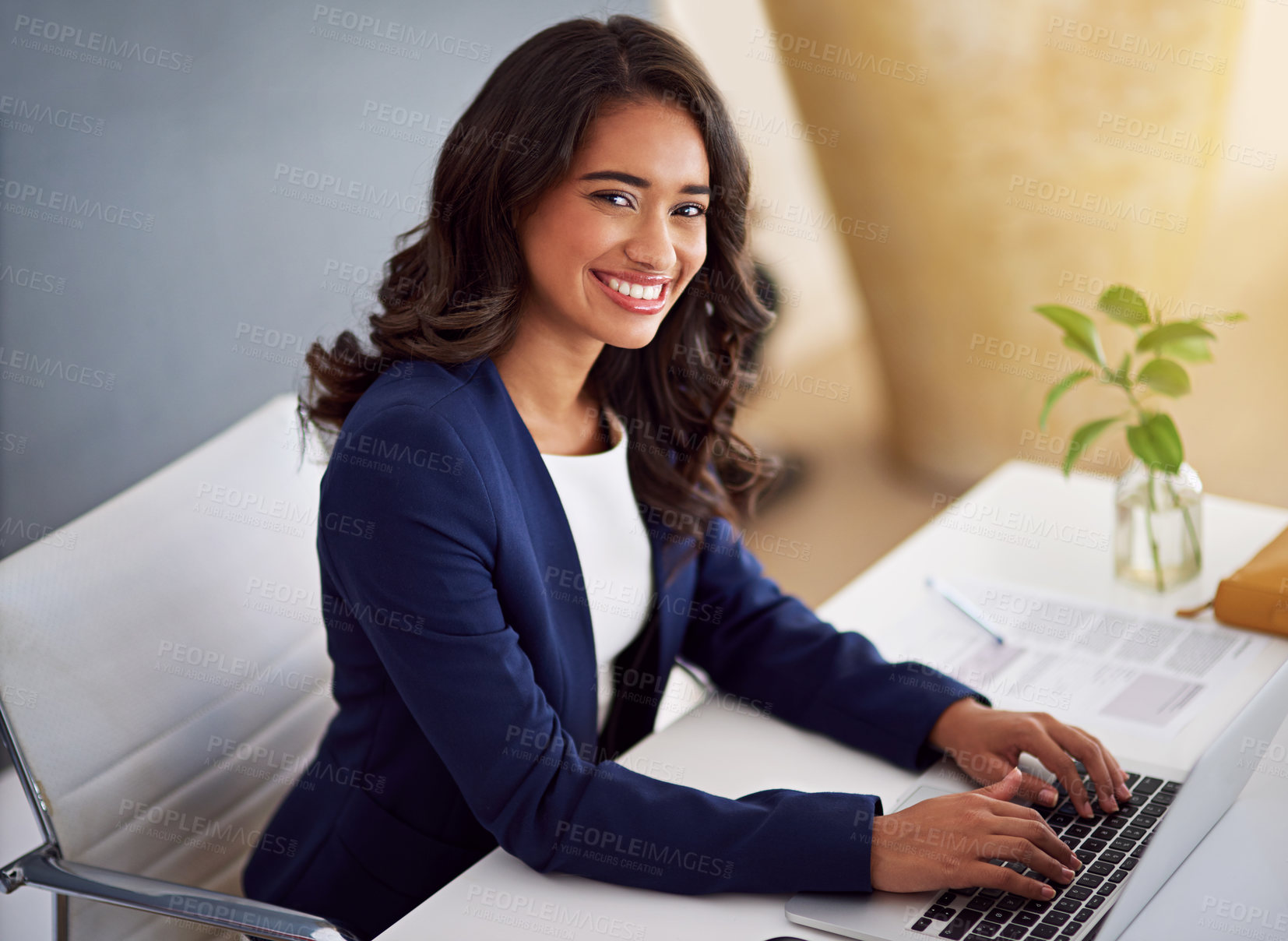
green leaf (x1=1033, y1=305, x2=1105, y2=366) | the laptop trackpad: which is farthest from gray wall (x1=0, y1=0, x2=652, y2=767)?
the laptop trackpad

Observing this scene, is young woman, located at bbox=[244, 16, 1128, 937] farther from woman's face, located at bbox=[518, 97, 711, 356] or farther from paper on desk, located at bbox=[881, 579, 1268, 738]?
paper on desk, located at bbox=[881, 579, 1268, 738]

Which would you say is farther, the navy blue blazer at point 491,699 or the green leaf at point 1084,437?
the green leaf at point 1084,437

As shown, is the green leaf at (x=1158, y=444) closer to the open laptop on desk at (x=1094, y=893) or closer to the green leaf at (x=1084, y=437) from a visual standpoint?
the green leaf at (x=1084, y=437)

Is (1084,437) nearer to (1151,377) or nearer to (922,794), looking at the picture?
(1151,377)

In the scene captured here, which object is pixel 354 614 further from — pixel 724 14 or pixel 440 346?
pixel 724 14

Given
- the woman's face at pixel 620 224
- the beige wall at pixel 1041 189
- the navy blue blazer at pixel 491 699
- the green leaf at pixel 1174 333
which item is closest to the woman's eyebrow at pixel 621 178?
the woman's face at pixel 620 224

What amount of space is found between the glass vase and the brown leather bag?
10 centimetres

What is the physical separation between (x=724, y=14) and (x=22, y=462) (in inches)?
135

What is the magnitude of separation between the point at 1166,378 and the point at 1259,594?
1.05ft

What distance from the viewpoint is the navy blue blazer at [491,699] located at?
1110 mm

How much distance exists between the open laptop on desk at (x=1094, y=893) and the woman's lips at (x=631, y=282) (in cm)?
66

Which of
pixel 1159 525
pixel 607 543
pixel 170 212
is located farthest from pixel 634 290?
pixel 170 212

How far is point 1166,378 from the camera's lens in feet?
5.36

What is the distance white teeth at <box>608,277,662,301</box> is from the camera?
1342 millimetres
